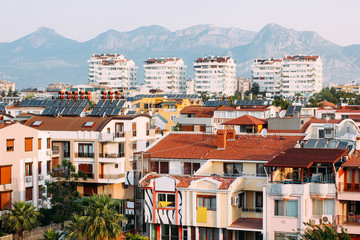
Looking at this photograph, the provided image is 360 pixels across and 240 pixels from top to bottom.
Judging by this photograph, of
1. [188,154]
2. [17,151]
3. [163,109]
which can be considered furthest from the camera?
[163,109]

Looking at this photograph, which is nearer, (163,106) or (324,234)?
(324,234)

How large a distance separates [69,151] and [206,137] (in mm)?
15312

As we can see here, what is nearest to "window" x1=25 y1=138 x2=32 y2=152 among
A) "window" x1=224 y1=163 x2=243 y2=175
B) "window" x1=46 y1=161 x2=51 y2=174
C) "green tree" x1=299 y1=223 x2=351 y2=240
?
"window" x1=46 y1=161 x2=51 y2=174

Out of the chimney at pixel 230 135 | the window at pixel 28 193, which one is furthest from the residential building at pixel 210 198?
the window at pixel 28 193

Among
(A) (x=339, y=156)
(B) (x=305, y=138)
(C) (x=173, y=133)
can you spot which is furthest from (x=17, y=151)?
(A) (x=339, y=156)

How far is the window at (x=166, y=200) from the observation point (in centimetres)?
4044

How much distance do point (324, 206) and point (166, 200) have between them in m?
9.14

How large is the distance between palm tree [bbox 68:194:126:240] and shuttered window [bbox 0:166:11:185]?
13.2 m

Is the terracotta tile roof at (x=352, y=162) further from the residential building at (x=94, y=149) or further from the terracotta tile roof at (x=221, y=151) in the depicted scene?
the residential building at (x=94, y=149)

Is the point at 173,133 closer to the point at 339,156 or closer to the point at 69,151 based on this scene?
the point at 69,151

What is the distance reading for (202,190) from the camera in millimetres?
39312

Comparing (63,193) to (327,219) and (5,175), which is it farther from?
(327,219)

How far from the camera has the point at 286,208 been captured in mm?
37500

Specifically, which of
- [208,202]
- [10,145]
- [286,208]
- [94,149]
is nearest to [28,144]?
[10,145]
